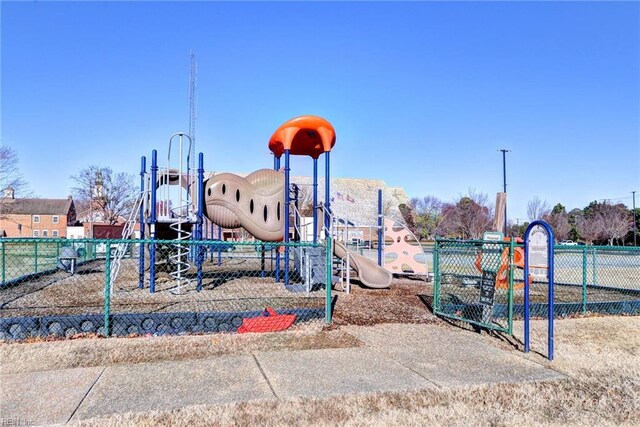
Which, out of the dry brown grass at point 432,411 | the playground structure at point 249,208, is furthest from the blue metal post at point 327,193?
the dry brown grass at point 432,411

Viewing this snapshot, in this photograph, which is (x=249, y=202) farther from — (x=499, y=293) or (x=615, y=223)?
(x=615, y=223)

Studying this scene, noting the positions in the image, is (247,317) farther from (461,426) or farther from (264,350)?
(461,426)

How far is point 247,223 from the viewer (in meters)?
12.3

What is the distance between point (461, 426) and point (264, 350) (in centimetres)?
288

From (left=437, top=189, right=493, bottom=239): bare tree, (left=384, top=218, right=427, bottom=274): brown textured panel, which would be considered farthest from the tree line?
(left=384, top=218, right=427, bottom=274): brown textured panel

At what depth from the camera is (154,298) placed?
31.7 feet

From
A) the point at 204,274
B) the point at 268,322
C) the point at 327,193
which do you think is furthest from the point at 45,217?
the point at 268,322

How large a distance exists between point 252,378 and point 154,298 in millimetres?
5276

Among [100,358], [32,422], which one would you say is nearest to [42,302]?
[100,358]

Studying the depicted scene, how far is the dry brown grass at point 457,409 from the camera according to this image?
13.2 ft

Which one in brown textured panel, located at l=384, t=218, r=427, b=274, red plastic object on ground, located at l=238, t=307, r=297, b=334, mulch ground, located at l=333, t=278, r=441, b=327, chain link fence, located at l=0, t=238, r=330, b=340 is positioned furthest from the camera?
brown textured panel, located at l=384, t=218, r=427, b=274

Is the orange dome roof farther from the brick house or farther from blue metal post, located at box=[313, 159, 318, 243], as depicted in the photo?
the brick house

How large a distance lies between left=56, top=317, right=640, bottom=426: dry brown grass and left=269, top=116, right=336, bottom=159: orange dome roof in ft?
27.7

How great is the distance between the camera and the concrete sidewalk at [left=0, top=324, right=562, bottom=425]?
431cm
